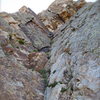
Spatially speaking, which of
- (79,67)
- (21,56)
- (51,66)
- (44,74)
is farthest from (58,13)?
(79,67)

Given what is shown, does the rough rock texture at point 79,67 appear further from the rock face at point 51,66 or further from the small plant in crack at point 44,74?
the small plant in crack at point 44,74

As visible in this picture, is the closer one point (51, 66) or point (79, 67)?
point (79, 67)

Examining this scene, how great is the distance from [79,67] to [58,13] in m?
30.4

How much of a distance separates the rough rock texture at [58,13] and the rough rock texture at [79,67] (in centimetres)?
1883

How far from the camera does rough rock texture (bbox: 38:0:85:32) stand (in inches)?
1844

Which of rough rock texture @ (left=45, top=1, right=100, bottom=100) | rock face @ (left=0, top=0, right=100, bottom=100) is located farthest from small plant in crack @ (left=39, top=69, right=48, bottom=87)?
rough rock texture @ (left=45, top=1, right=100, bottom=100)

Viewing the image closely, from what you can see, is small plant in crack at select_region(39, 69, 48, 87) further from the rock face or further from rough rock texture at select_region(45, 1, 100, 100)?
rough rock texture at select_region(45, 1, 100, 100)

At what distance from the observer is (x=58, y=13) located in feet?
163

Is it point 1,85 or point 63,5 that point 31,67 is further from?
point 63,5

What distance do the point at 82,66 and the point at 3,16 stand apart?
68.4 feet

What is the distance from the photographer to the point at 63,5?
168 ft

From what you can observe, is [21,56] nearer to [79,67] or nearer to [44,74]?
[44,74]

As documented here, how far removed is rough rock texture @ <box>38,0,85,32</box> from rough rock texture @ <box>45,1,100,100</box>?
1883 cm

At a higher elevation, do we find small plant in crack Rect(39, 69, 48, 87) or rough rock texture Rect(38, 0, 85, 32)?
rough rock texture Rect(38, 0, 85, 32)
